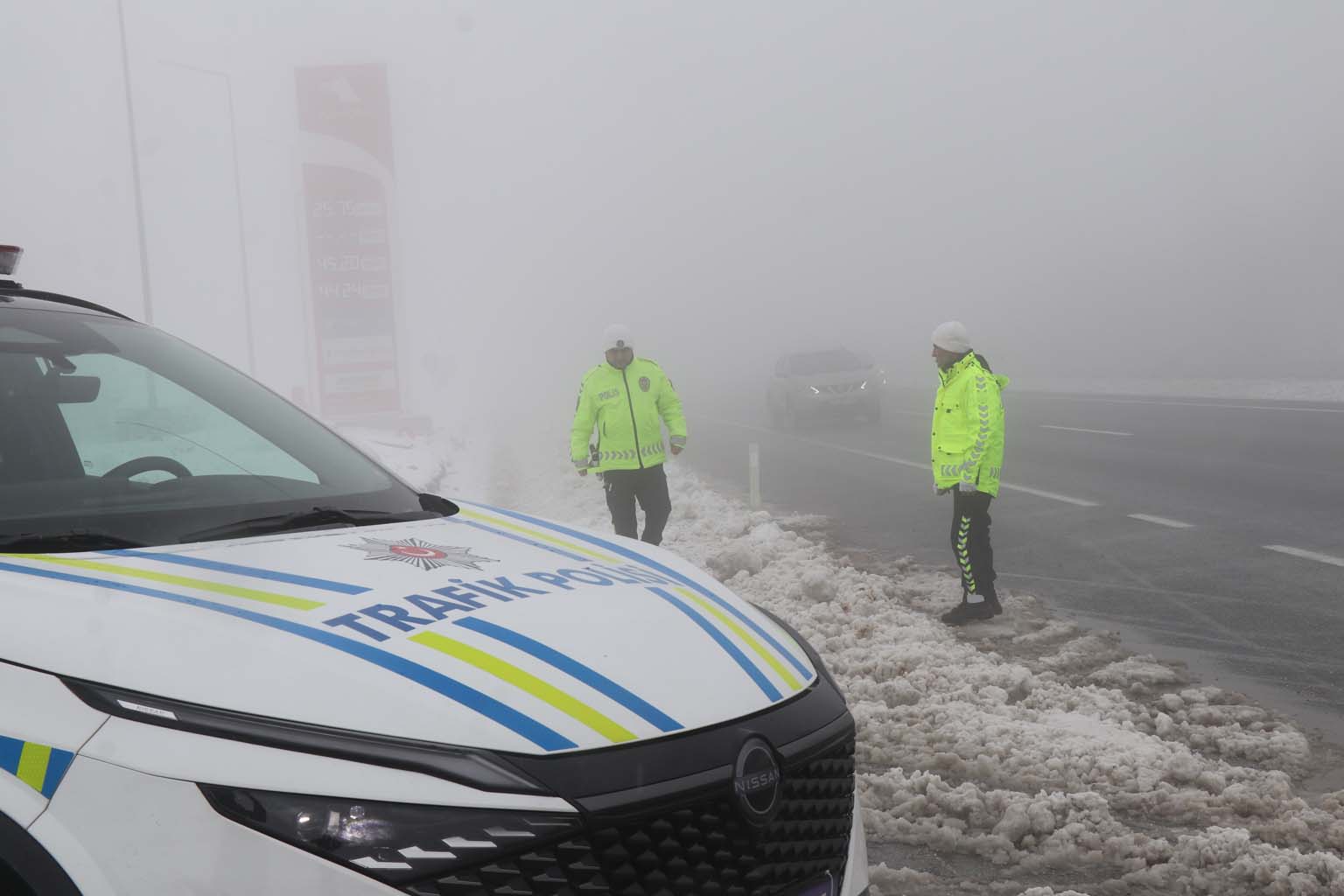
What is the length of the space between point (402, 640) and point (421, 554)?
52cm

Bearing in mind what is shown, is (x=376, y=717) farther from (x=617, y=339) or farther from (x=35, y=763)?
(x=617, y=339)

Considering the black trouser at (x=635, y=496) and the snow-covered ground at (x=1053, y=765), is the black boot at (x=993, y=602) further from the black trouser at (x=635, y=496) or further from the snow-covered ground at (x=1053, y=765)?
the black trouser at (x=635, y=496)

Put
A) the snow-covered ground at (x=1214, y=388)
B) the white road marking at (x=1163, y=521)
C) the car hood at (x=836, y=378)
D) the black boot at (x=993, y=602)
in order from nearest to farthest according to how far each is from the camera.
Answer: the black boot at (x=993, y=602)
the white road marking at (x=1163, y=521)
the snow-covered ground at (x=1214, y=388)
the car hood at (x=836, y=378)

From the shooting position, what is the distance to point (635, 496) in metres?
9.61

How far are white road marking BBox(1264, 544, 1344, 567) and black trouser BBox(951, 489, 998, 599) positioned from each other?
3.09m

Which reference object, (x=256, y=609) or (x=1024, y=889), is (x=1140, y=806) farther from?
(x=256, y=609)

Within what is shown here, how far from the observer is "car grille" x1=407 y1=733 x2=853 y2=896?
1.76 metres

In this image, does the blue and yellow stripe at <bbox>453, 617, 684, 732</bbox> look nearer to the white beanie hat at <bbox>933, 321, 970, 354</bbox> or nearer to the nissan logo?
the nissan logo

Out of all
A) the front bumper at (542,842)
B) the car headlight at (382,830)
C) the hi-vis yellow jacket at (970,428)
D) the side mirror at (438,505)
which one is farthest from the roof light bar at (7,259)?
the hi-vis yellow jacket at (970,428)

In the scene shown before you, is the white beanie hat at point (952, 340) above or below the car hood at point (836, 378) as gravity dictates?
above

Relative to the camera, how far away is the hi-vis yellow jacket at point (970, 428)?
7645 mm

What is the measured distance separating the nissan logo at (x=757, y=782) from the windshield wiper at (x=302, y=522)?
3.78 feet

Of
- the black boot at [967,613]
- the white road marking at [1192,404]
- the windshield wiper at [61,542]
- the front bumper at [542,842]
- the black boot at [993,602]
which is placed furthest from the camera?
the white road marking at [1192,404]

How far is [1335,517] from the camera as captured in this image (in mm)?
10938
